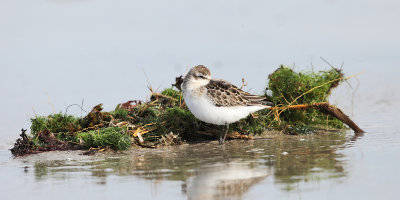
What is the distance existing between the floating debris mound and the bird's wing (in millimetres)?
781

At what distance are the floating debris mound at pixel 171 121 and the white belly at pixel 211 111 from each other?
0.67 meters

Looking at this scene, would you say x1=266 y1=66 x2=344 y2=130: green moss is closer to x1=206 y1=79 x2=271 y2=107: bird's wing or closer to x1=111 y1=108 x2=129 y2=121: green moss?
x1=206 y1=79 x2=271 y2=107: bird's wing

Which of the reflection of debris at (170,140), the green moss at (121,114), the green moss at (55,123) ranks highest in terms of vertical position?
the green moss at (121,114)

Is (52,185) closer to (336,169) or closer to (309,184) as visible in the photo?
(309,184)

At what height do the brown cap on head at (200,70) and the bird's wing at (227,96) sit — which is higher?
the brown cap on head at (200,70)

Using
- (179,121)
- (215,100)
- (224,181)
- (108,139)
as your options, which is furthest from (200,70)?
(224,181)

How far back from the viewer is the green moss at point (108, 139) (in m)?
11.1

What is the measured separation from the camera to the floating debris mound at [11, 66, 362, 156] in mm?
11414

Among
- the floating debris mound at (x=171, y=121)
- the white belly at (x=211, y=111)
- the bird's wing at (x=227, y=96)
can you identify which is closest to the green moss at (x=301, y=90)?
the floating debris mound at (x=171, y=121)

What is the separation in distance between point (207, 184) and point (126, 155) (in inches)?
122

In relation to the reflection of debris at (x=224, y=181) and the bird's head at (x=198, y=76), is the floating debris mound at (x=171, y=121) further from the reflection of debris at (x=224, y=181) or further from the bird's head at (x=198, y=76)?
the reflection of debris at (x=224, y=181)

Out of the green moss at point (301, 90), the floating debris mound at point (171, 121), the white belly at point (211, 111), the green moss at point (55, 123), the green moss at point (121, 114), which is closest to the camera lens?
the white belly at point (211, 111)

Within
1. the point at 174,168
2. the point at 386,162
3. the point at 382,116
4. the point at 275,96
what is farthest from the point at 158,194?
the point at 382,116

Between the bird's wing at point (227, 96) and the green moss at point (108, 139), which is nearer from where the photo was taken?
the green moss at point (108, 139)
